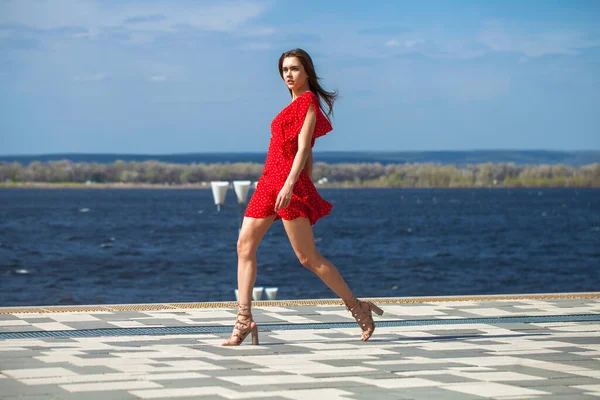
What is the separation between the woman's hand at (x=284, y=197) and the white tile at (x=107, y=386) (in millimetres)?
1498

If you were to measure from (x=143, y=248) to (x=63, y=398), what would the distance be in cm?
5959

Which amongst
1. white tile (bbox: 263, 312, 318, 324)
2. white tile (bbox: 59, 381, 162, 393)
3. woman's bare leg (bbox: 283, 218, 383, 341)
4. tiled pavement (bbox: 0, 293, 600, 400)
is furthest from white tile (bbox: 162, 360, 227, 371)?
white tile (bbox: 263, 312, 318, 324)

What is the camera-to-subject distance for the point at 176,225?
277 feet

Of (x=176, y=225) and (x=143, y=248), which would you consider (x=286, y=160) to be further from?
(x=176, y=225)

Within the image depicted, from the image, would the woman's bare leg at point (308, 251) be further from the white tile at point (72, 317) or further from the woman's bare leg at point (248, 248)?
the white tile at point (72, 317)

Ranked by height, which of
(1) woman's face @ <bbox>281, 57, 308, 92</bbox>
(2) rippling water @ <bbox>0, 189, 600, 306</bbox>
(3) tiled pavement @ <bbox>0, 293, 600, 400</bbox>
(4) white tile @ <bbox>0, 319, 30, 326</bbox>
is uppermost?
(1) woman's face @ <bbox>281, 57, 308, 92</bbox>

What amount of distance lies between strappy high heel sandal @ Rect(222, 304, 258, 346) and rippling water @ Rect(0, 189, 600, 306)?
26527mm

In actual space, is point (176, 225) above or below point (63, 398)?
below

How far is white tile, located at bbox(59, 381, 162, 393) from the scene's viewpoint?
473 cm

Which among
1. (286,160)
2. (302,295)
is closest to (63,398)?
(286,160)

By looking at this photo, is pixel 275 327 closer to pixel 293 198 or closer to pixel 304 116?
pixel 293 198

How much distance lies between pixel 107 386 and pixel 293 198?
5.97 ft

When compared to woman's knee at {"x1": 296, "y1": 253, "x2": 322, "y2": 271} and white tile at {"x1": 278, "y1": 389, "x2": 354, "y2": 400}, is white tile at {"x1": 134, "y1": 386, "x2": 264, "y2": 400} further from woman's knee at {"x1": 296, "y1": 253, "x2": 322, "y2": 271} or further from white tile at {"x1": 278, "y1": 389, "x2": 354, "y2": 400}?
woman's knee at {"x1": 296, "y1": 253, "x2": 322, "y2": 271}

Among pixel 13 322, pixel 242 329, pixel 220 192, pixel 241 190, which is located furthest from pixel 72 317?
pixel 220 192
